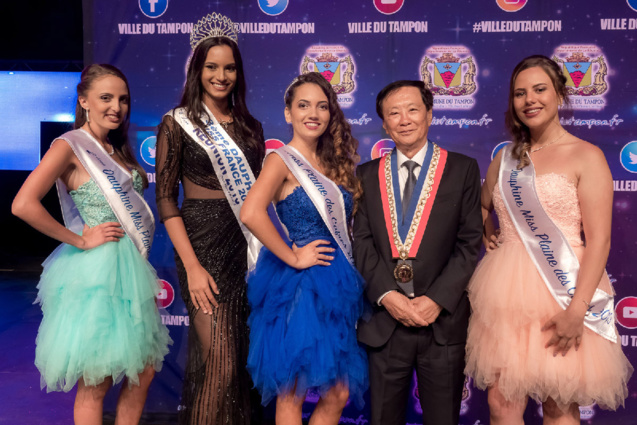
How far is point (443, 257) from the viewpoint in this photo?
1.94m

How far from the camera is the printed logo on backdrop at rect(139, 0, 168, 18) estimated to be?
3023 millimetres

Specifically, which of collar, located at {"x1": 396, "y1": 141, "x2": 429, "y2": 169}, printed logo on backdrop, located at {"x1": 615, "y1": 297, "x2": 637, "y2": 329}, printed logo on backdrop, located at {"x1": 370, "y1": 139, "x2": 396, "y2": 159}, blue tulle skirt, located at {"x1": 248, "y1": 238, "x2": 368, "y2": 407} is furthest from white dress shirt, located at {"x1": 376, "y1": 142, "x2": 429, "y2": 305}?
printed logo on backdrop, located at {"x1": 615, "y1": 297, "x2": 637, "y2": 329}

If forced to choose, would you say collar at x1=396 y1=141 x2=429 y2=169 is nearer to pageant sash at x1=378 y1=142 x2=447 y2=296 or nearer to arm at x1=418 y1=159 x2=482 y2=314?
pageant sash at x1=378 y1=142 x2=447 y2=296

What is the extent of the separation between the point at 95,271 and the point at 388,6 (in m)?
2.04

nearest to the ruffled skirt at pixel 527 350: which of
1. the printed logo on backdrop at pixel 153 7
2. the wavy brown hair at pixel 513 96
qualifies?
the wavy brown hair at pixel 513 96

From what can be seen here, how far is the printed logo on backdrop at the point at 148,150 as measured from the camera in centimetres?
310

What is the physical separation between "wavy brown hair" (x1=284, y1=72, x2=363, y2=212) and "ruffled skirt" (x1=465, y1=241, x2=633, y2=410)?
62 centimetres

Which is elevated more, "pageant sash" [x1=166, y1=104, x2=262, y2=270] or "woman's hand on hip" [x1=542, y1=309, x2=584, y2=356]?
"pageant sash" [x1=166, y1=104, x2=262, y2=270]

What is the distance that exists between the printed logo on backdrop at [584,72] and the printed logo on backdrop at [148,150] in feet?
7.55

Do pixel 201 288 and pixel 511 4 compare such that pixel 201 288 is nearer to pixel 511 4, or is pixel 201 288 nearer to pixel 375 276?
pixel 375 276

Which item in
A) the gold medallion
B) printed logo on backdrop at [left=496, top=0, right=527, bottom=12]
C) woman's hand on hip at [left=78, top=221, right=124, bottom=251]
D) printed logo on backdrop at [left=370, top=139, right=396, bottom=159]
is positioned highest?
printed logo on backdrop at [left=496, top=0, right=527, bottom=12]

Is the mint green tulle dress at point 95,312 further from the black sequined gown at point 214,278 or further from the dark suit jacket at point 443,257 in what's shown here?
the dark suit jacket at point 443,257

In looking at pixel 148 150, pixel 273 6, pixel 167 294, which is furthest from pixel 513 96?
pixel 167 294

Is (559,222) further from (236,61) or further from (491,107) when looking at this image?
(236,61)
